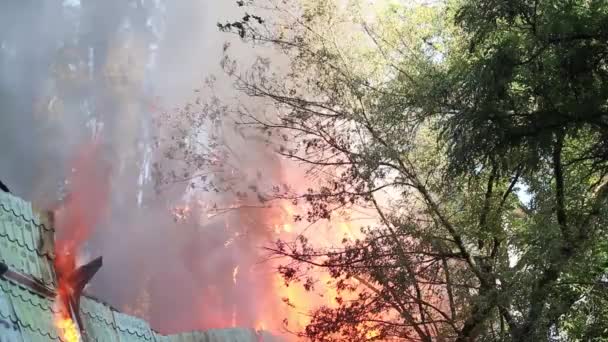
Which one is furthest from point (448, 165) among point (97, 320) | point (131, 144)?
point (131, 144)

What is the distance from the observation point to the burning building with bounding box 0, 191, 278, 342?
613 centimetres

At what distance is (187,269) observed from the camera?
22859mm

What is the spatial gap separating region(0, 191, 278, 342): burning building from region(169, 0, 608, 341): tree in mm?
3747

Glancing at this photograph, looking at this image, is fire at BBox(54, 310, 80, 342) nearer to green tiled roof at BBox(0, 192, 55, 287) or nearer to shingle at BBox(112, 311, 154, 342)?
green tiled roof at BBox(0, 192, 55, 287)

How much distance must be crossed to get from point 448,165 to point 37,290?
16.6ft

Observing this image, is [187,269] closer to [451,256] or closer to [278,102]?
[278,102]

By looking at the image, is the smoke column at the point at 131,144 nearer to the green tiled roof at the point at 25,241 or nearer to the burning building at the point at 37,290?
the burning building at the point at 37,290

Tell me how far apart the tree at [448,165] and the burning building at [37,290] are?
12.3 ft

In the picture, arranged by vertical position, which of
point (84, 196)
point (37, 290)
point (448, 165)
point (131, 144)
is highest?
point (131, 144)

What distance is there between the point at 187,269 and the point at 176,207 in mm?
2360

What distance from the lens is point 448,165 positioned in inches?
308

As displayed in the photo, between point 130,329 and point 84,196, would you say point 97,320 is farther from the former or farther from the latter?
point 84,196

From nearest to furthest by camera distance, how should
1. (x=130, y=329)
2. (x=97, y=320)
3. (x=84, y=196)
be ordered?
(x=97, y=320) < (x=130, y=329) < (x=84, y=196)

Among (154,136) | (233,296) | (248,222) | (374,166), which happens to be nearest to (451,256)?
(374,166)
